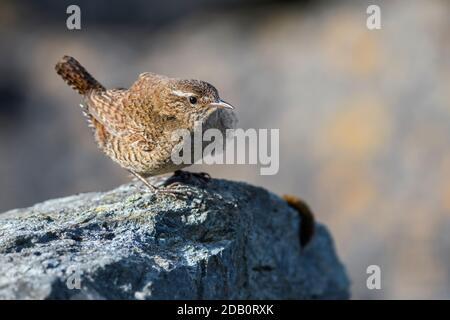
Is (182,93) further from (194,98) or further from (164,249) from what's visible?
(164,249)

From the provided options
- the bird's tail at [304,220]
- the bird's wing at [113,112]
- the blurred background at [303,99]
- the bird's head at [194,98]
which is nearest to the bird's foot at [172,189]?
the bird's wing at [113,112]

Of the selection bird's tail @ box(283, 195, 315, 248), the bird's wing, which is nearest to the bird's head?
the bird's wing

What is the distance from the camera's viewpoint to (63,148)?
1309 centimetres

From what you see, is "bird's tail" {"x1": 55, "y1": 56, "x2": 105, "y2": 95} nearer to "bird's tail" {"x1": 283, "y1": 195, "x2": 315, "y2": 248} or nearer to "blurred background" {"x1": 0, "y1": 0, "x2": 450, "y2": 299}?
"bird's tail" {"x1": 283, "y1": 195, "x2": 315, "y2": 248}

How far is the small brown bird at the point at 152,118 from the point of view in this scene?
502 centimetres

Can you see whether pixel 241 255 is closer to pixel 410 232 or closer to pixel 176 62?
pixel 410 232

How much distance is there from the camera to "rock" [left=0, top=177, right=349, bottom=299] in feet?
11.6

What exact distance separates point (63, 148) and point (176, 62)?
255cm

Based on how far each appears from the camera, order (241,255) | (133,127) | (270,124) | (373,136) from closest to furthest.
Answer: (241,255) → (133,127) → (373,136) → (270,124)

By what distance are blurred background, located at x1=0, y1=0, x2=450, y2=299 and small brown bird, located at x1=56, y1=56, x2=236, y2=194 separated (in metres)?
4.80

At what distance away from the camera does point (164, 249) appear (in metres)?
4.17

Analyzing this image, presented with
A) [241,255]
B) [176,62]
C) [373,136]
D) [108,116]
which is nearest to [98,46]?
[176,62]

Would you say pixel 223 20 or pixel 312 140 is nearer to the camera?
pixel 312 140

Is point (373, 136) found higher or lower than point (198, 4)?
lower
